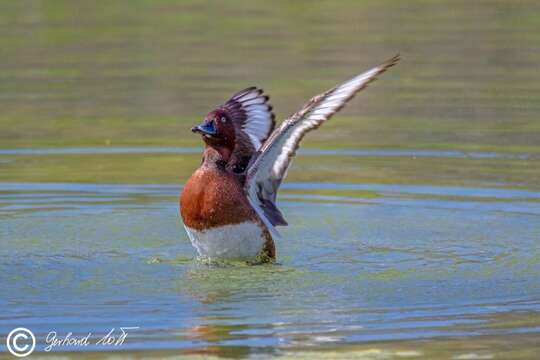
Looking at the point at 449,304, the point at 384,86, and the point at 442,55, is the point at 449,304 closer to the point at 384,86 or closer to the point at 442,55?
the point at 384,86

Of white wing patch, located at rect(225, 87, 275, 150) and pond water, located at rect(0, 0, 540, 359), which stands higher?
Result: white wing patch, located at rect(225, 87, 275, 150)

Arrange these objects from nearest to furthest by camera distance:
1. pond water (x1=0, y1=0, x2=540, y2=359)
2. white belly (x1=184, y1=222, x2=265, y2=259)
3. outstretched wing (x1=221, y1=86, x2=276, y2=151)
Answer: pond water (x1=0, y1=0, x2=540, y2=359), white belly (x1=184, y1=222, x2=265, y2=259), outstretched wing (x1=221, y1=86, x2=276, y2=151)

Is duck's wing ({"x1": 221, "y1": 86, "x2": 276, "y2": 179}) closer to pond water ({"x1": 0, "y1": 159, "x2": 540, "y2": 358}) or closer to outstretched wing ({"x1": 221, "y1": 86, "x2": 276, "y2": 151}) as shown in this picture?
outstretched wing ({"x1": 221, "y1": 86, "x2": 276, "y2": 151})

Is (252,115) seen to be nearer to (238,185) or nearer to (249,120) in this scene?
(249,120)

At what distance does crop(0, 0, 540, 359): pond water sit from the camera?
27.4 ft

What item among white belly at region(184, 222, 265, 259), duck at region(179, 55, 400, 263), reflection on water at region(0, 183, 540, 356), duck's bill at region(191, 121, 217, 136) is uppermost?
duck's bill at region(191, 121, 217, 136)

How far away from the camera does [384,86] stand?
19.3 metres

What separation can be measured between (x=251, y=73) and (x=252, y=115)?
914 centimetres

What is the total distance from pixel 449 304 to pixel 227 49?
45.7ft

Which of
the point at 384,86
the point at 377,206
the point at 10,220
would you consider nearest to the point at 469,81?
the point at 384,86

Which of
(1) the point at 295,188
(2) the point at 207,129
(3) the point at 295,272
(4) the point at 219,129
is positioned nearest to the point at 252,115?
(4) the point at 219,129

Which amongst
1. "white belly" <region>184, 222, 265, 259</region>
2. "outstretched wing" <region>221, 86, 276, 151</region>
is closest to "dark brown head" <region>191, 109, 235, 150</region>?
"outstretched wing" <region>221, 86, 276, 151</region>

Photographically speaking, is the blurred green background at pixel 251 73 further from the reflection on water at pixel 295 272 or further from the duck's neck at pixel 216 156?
the duck's neck at pixel 216 156

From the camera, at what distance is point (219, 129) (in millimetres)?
10008
